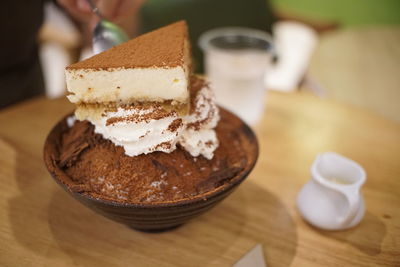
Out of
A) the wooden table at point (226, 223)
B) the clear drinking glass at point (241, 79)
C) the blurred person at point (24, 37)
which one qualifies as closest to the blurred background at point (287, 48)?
the blurred person at point (24, 37)

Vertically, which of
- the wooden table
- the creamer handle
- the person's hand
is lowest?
the wooden table

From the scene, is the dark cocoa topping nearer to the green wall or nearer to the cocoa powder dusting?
the cocoa powder dusting

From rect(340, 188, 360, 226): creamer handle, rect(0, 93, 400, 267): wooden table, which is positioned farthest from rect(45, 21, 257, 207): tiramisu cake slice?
rect(340, 188, 360, 226): creamer handle

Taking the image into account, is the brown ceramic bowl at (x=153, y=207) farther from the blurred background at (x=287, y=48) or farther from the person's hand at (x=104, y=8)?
the blurred background at (x=287, y=48)

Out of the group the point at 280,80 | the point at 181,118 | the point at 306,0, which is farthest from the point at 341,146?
the point at 306,0

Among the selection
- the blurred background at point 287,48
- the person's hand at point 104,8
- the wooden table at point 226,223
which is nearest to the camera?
the wooden table at point 226,223

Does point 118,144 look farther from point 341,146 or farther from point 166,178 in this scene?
point 341,146
